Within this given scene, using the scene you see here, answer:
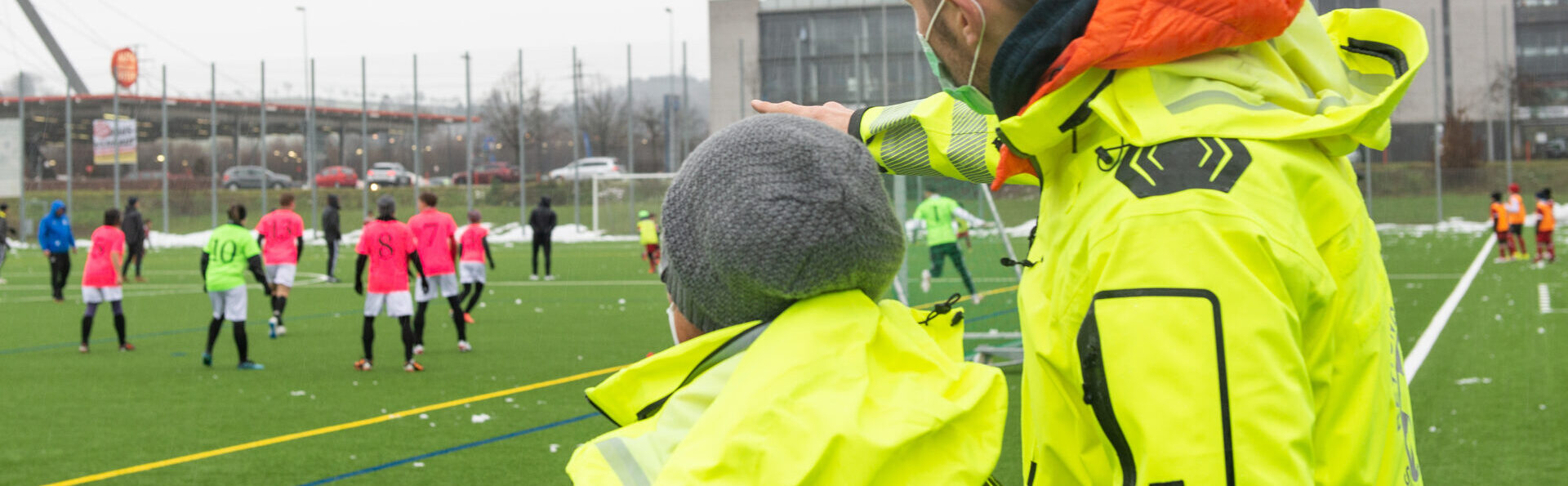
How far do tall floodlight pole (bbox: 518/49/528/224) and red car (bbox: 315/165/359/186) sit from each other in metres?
7.20

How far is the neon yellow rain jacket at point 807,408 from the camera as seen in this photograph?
1417 millimetres

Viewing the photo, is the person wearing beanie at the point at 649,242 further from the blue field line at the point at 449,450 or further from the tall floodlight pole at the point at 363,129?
the tall floodlight pole at the point at 363,129

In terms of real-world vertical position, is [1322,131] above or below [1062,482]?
above

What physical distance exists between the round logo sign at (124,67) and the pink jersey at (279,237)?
38780mm

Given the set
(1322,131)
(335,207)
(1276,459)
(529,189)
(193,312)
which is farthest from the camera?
(529,189)

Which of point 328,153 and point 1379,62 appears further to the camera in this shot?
point 328,153

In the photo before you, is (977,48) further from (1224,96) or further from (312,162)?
(312,162)

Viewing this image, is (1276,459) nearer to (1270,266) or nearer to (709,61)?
(1270,266)

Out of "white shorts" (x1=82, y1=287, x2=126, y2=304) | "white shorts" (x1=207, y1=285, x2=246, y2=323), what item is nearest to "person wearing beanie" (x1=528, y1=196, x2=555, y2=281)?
"white shorts" (x1=82, y1=287, x2=126, y2=304)

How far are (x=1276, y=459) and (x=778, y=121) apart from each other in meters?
0.78

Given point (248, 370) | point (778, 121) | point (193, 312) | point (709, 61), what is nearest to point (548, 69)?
point (709, 61)

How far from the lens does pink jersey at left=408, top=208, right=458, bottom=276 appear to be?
44.0 feet

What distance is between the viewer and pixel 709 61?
43.8m

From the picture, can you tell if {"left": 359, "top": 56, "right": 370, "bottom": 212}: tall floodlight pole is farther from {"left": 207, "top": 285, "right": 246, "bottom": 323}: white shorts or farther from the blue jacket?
{"left": 207, "top": 285, "right": 246, "bottom": 323}: white shorts
